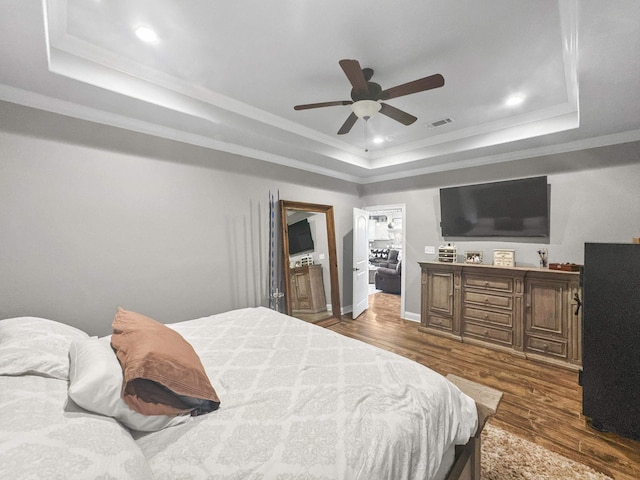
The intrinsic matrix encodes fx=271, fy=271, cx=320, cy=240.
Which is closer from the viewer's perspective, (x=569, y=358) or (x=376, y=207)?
(x=569, y=358)

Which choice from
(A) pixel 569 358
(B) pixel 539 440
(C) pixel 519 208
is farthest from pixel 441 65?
(A) pixel 569 358

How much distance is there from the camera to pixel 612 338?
1966 millimetres

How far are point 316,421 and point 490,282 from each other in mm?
3352

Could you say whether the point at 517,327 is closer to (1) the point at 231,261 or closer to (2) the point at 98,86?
(1) the point at 231,261

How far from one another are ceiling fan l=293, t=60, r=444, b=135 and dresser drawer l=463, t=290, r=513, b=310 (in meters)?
2.57

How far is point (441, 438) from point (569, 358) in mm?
2896

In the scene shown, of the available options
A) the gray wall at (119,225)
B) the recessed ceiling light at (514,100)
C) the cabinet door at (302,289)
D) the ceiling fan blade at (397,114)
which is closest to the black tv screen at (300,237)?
the cabinet door at (302,289)

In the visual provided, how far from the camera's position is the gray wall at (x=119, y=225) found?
217 centimetres

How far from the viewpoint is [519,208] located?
11.8ft

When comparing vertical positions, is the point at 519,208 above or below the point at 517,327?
above

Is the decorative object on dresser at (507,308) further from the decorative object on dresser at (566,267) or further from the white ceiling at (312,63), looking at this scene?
the white ceiling at (312,63)

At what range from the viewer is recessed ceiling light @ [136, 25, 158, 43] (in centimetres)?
183

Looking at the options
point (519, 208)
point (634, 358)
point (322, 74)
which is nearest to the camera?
point (634, 358)

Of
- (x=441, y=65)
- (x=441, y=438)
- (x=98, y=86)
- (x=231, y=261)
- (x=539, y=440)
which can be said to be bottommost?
(x=539, y=440)
